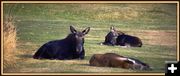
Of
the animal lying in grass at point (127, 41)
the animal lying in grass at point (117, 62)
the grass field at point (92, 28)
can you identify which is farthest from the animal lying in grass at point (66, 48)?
the animal lying in grass at point (127, 41)

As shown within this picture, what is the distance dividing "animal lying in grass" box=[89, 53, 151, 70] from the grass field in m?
0.04

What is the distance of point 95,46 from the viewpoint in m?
3.42

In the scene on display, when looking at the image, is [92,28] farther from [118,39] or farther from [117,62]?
[117,62]

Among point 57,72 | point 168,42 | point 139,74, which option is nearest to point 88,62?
point 57,72

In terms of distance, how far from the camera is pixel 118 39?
3414mm

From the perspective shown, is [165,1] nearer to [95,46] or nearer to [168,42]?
[168,42]

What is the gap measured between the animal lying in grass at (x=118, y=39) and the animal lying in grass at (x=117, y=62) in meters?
0.15

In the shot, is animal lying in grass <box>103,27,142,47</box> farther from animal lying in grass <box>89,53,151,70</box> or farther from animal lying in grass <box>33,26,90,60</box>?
animal lying in grass <box>33,26,90,60</box>

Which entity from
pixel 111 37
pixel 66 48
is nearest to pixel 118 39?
pixel 111 37

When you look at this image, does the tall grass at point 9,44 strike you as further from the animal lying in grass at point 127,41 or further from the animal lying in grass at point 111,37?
the animal lying in grass at point 127,41

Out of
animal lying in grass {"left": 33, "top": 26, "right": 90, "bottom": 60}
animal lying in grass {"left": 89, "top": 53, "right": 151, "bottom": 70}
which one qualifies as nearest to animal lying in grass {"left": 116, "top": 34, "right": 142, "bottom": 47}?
animal lying in grass {"left": 89, "top": 53, "right": 151, "bottom": 70}

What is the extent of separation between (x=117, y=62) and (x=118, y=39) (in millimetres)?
256

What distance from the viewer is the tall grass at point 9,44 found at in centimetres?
340

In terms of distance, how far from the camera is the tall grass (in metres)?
3.40
